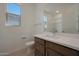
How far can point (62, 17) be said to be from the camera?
5.57 feet

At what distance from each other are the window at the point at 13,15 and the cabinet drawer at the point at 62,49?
0.56 metres

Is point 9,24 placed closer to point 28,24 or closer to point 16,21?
point 16,21

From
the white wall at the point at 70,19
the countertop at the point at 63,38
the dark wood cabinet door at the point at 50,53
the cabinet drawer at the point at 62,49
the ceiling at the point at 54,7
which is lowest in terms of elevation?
the dark wood cabinet door at the point at 50,53

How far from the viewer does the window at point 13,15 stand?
5.69 feet

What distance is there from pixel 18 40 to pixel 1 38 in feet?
A: 0.83

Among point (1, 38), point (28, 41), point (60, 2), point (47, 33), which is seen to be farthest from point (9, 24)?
point (60, 2)

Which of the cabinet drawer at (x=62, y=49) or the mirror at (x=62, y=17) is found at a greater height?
the mirror at (x=62, y=17)

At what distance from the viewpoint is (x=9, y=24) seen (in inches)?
68.6

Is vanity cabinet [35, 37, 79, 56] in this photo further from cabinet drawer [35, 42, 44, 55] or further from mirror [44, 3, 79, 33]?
mirror [44, 3, 79, 33]

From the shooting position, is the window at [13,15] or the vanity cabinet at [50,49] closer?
the vanity cabinet at [50,49]

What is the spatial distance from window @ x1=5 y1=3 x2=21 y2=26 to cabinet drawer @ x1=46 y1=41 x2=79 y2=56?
0.56m

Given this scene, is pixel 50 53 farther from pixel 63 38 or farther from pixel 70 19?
pixel 70 19

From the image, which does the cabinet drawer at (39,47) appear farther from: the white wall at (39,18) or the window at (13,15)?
the window at (13,15)

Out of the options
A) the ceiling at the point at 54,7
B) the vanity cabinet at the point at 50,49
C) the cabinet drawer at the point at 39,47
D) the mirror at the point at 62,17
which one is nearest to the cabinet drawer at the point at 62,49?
the vanity cabinet at the point at 50,49
